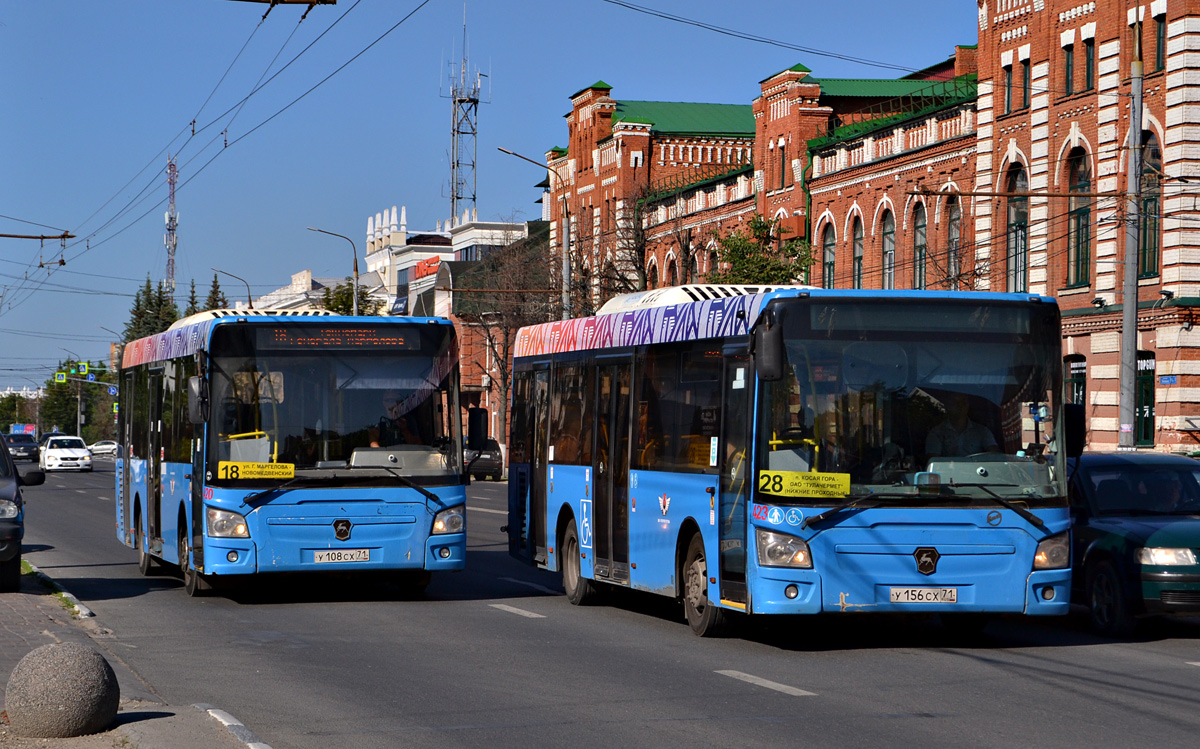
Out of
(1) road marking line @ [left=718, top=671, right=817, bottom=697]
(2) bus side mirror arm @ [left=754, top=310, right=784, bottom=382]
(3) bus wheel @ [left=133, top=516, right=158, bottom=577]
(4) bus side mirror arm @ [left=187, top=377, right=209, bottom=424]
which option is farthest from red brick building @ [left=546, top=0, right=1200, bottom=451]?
(1) road marking line @ [left=718, top=671, right=817, bottom=697]

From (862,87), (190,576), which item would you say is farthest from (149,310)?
(190,576)

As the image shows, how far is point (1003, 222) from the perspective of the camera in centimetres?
4022

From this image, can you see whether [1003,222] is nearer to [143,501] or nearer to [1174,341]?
[1174,341]

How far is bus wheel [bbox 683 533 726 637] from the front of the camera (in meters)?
13.0

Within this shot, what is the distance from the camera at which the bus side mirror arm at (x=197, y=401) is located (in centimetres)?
1544

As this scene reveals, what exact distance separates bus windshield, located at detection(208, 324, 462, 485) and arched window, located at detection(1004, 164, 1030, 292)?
85.3 feet

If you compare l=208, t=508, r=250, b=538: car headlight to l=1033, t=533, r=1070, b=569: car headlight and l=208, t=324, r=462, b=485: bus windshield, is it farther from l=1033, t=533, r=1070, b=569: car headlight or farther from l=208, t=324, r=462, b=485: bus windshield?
l=1033, t=533, r=1070, b=569: car headlight

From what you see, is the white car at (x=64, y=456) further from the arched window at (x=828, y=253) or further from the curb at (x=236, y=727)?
the curb at (x=236, y=727)

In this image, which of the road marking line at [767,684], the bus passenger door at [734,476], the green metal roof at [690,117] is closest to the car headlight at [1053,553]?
the bus passenger door at [734,476]

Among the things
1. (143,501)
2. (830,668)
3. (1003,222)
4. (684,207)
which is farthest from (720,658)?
(684,207)

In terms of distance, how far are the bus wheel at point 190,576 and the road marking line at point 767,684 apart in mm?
7191

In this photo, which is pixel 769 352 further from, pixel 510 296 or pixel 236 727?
pixel 510 296

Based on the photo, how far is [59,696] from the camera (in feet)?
27.1

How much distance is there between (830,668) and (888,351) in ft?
7.53
